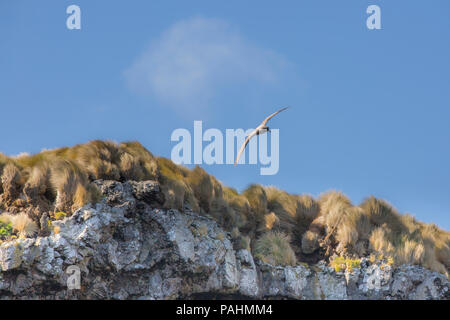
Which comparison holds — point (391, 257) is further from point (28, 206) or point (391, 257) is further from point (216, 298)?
point (28, 206)

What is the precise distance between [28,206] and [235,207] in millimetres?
6343

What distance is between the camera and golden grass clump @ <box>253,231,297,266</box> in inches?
593

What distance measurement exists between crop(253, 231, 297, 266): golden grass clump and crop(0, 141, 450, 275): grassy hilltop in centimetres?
3

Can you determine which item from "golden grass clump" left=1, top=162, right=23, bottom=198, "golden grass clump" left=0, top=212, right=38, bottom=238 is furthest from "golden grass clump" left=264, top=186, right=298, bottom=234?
"golden grass clump" left=1, top=162, right=23, bottom=198

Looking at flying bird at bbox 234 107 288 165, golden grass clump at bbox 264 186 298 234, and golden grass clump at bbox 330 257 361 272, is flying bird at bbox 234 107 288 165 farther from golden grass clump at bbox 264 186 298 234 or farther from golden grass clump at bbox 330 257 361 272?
golden grass clump at bbox 330 257 361 272

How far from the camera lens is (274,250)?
50.1 ft

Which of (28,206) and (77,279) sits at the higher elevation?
(28,206)

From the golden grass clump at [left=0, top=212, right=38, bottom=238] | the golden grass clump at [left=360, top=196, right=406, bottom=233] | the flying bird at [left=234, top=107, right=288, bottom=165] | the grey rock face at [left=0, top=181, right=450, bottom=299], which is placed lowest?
the grey rock face at [left=0, top=181, right=450, bottom=299]

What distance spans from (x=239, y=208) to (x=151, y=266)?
4.34 meters

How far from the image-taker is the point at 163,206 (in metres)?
13.9

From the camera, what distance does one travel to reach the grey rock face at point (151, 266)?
37.5 ft
